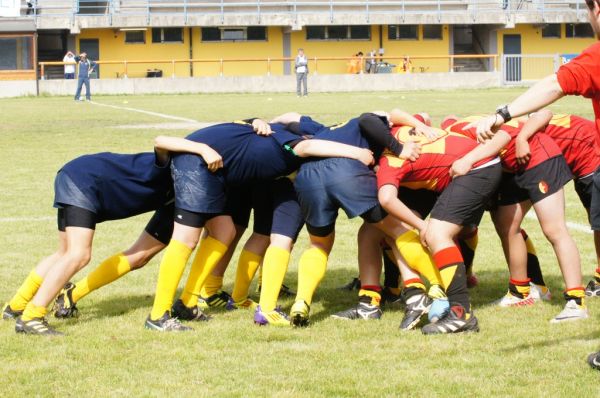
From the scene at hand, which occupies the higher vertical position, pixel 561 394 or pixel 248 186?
pixel 248 186

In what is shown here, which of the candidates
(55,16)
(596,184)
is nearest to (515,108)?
(596,184)

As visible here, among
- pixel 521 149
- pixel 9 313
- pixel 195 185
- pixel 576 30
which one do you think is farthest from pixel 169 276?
pixel 576 30

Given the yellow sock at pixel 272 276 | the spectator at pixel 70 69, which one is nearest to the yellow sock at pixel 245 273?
the yellow sock at pixel 272 276

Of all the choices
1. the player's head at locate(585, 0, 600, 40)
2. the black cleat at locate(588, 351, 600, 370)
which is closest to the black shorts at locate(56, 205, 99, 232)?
the black cleat at locate(588, 351, 600, 370)

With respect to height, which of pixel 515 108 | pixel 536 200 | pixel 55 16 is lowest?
pixel 536 200

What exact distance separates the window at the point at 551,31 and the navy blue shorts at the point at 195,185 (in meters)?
59.6

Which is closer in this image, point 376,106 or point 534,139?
point 534,139

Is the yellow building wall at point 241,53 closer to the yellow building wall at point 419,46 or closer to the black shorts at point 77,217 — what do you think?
the yellow building wall at point 419,46

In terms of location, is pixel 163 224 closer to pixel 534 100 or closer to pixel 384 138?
pixel 384 138

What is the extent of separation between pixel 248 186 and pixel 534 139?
6.31 feet

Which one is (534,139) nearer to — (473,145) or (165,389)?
(473,145)

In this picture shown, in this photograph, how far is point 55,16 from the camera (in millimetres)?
57125

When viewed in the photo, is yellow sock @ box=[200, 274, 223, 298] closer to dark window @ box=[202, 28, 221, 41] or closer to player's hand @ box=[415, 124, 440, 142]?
player's hand @ box=[415, 124, 440, 142]

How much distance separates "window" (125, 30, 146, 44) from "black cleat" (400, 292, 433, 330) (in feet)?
180
